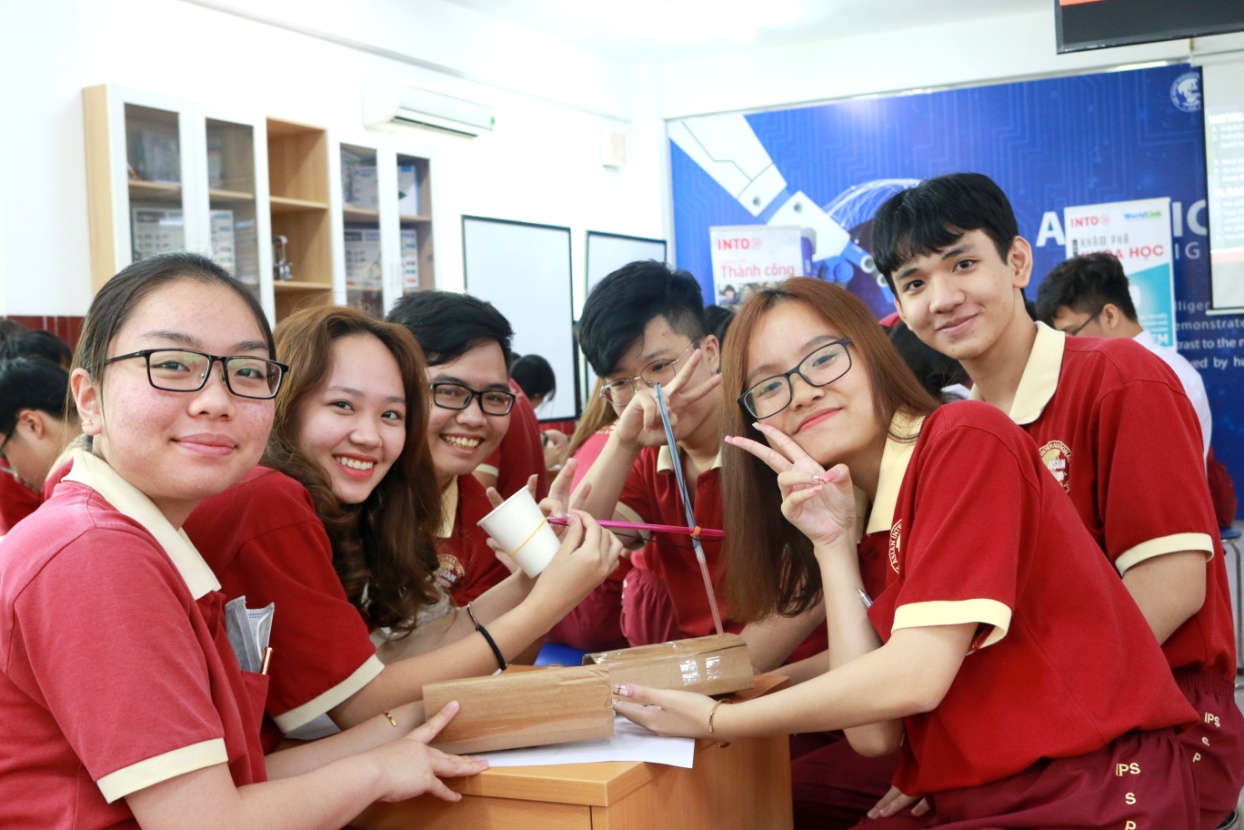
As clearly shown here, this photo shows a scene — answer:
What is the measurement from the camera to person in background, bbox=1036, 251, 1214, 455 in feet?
14.8

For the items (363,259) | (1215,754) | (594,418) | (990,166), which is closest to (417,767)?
(1215,754)

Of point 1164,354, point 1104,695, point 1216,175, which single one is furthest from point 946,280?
point 1216,175

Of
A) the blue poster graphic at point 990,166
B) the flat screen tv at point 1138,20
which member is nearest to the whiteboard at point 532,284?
the blue poster graphic at point 990,166

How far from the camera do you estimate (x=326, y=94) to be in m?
5.76

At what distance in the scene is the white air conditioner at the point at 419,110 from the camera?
233 inches

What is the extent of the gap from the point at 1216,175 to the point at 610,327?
19.1 feet

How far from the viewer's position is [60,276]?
4.45 m

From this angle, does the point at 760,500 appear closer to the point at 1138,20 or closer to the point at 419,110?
the point at 1138,20

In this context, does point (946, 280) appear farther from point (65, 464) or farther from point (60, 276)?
point (60, 276)

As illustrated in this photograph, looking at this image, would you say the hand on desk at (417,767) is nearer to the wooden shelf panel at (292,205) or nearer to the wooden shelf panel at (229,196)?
the wooden shelf panel at (229,196)

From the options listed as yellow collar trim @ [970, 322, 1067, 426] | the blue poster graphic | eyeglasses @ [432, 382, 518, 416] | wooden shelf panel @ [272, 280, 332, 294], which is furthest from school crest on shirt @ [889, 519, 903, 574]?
the blue poster graphic

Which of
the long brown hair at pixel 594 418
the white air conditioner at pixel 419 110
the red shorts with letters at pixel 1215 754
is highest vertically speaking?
the white air conditioner at pixel 419 110

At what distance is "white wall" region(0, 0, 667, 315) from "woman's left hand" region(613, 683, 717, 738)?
142 inches

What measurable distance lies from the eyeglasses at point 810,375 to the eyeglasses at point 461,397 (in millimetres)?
690
